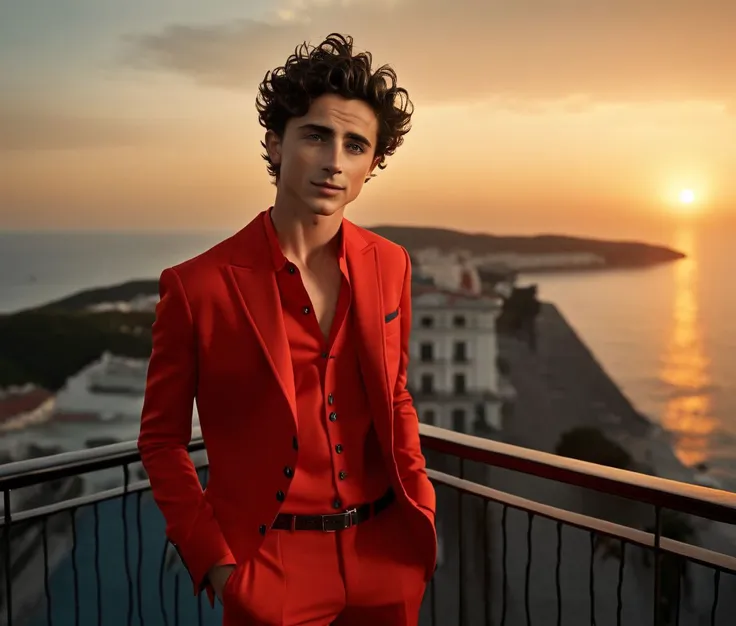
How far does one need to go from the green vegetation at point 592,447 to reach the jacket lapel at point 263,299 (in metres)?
14.6

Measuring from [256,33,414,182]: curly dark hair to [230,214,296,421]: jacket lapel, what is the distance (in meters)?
0.17

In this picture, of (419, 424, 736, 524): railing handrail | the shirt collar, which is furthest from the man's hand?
(419, 424, 736, 524): railing handrail

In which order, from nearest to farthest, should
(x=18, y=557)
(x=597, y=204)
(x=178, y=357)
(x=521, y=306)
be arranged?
(x=178, y=357), (x=597, y=204), (x=521, y=306), (x=18, y=557)

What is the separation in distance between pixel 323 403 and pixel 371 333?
0.15 m

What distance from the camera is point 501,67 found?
1076cm

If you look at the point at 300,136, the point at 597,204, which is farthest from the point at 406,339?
the point at 597,204

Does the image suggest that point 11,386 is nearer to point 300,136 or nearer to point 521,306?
point 521,306

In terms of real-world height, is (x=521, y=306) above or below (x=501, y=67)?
below

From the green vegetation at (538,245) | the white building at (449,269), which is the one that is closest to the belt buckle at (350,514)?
the green vegetation at (538,245)

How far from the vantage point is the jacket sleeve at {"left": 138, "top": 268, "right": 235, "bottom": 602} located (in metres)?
1.12

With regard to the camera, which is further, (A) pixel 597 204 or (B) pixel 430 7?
(A) pixel 597 204

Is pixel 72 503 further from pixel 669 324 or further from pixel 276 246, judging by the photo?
pixel 669 324

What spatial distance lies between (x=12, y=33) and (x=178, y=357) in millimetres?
8033

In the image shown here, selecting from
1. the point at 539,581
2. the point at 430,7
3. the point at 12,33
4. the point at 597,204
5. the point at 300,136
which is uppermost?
the point at 430,7
